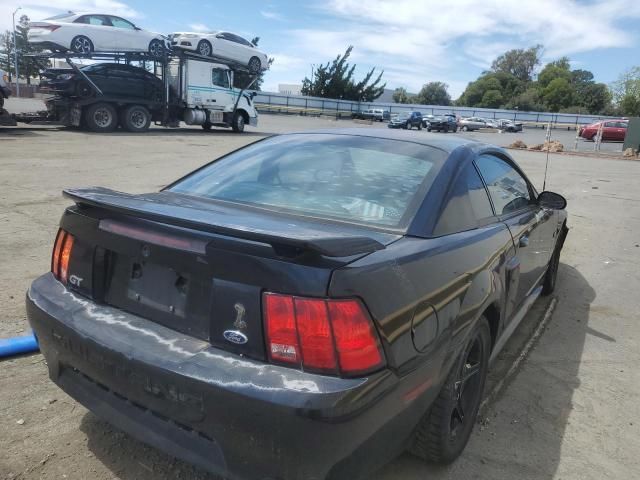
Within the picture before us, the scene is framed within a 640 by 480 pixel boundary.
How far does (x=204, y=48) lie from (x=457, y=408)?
2067cm

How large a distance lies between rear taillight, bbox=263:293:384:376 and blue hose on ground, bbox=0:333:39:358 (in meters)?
2.06

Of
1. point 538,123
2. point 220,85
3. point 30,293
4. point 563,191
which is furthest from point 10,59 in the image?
point 30,293

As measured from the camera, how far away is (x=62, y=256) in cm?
244

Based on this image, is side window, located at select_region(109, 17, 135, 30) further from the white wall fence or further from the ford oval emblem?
the white wall fence

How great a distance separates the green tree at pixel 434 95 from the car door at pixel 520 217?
104525mm

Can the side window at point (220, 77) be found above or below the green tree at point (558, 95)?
below

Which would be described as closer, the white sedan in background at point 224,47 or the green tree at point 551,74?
the white sedan in background at point 224,47

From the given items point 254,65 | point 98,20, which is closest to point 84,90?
point 98,20

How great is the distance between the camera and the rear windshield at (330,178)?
2.55 meters

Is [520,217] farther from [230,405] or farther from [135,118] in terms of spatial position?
[135,118]

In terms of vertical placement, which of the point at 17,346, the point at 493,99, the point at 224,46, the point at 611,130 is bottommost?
the point at 17,346

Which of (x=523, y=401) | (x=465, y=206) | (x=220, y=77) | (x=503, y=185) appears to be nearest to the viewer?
(x=465, y=206)

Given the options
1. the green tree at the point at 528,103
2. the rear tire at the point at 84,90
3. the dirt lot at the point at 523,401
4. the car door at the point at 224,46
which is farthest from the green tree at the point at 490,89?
the dirt lot at the point at 523,401

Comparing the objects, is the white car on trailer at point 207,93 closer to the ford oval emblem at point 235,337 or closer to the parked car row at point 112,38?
the parked car row at point 112,38
